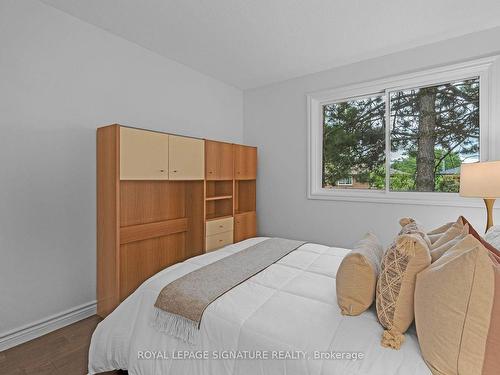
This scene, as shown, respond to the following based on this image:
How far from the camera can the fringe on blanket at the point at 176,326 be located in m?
1.31

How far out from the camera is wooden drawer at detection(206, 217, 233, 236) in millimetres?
2945

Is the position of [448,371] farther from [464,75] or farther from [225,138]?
[225,138]

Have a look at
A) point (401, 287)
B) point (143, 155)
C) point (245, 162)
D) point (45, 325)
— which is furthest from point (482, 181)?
point (45, 325)

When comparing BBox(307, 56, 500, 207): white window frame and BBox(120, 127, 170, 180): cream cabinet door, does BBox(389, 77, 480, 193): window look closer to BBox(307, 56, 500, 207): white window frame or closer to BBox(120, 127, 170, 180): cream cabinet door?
BBox(307, 56, 500, 207): white window frame

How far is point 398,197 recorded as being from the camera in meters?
2.88

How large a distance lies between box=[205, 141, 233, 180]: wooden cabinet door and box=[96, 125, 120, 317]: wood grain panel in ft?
3.30

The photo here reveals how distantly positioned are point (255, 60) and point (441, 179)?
238 centimetres

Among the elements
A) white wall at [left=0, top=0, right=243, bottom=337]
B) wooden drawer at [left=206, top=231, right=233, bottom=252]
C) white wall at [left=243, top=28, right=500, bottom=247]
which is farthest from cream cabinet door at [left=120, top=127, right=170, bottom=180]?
white wall at [left=243, top=28, right=500, bottom=247]

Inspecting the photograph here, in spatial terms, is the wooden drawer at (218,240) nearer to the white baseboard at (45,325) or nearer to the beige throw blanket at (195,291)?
the beige throw blanket at (195,291)

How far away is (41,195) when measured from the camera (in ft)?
6.93

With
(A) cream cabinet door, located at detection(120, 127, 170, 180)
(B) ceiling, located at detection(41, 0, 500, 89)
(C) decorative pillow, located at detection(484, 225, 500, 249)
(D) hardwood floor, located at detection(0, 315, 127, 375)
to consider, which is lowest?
(D) hardwood floor, located at detection(0, 315, 127, 375)

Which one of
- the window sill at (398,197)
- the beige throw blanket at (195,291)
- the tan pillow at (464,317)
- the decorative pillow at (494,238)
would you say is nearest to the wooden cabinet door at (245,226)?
the window sill at (398,197)

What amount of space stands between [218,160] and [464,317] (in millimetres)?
2585

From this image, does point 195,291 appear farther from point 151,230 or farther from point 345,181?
point 345,181
